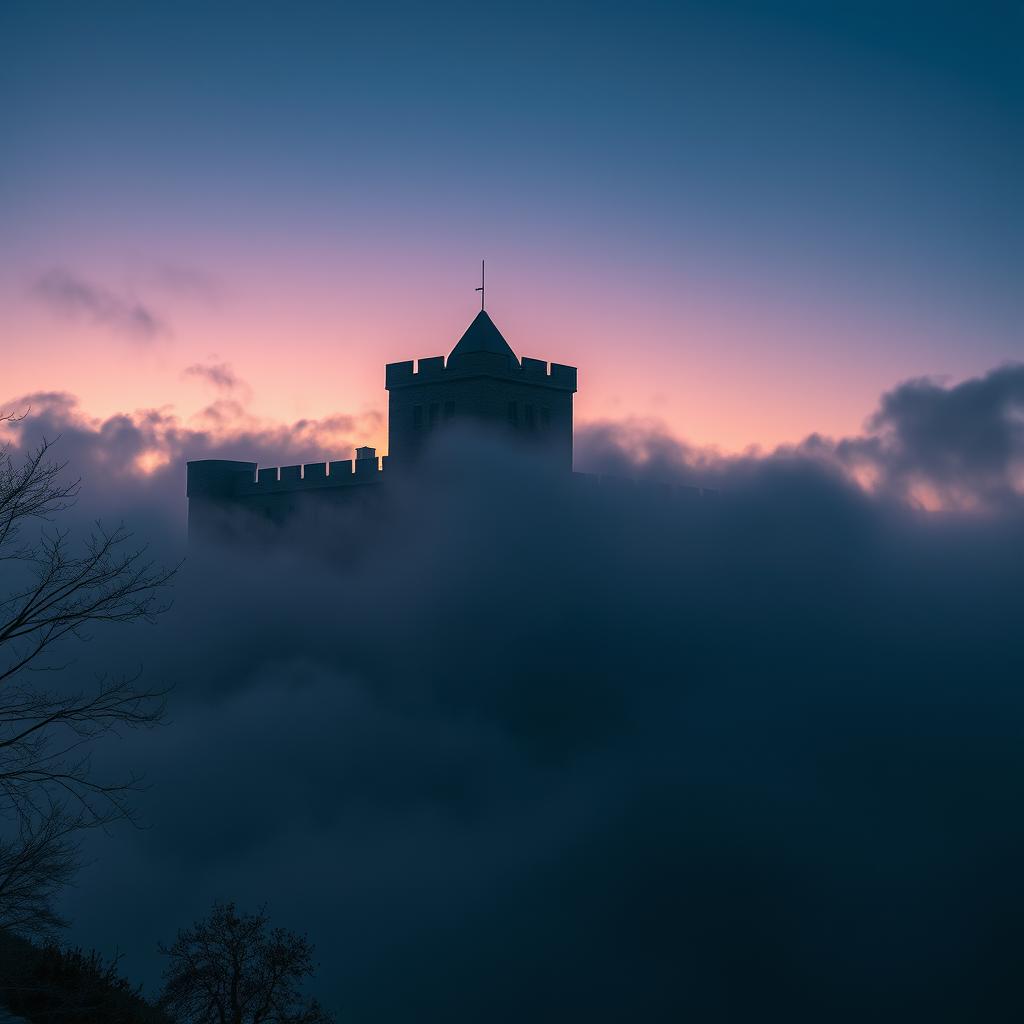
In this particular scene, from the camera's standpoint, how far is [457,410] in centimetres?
6550

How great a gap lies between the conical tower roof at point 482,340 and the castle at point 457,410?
48mm

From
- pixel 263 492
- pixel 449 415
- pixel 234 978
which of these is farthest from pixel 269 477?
pixel 234 978

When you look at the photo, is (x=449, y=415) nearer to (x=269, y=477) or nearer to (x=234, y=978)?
(x=269, y=477)

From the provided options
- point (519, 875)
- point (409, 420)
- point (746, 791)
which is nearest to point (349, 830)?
point (519, 875)

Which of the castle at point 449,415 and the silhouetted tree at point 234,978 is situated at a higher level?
the castle at point 449,415

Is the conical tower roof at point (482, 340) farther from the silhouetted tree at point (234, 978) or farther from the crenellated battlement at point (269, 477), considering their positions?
the silhouetted tree at point (234, 978)

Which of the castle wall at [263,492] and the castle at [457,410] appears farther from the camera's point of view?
the castle wall at [263,492]

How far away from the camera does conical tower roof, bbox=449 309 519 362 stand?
65.6 meters

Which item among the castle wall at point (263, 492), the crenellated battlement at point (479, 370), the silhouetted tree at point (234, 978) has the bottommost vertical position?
the silhouetted tree at point (234, 978)

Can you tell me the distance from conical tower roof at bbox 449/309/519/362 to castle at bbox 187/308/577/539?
48 mm

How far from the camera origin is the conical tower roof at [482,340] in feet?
215

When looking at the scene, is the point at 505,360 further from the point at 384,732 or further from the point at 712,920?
the point at 712,920

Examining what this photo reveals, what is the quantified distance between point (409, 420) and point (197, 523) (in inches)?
612

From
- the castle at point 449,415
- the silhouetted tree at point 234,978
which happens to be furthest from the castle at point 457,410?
the silhouetted tree at point 234,978
